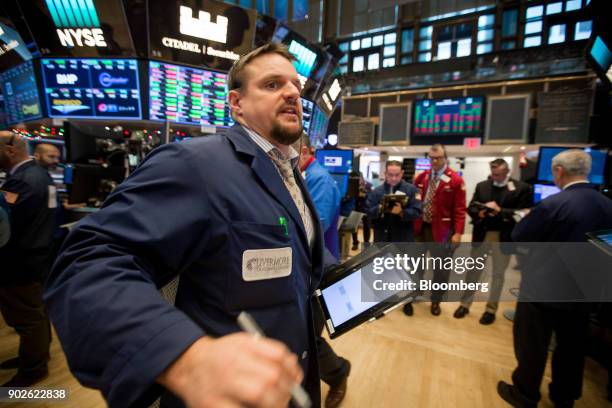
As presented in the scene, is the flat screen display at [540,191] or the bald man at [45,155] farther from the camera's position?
the flat screen display at [540,191]

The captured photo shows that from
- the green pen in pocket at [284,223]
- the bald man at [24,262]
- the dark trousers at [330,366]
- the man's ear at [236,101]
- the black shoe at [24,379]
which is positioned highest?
the man's ear at [236,101]

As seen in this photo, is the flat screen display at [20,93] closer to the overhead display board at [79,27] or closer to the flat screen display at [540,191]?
the overhead display board at [79,27]

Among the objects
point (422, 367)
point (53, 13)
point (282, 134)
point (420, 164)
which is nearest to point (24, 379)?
point (282, 134)

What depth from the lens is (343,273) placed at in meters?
1.18

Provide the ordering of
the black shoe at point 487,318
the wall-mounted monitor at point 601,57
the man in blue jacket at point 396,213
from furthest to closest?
the man in blue jacket at point 396,213, the black shoe at point 487,318, the wall-mounted monitor at point 601,57

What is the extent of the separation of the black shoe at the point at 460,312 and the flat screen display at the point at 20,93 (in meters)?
6.03

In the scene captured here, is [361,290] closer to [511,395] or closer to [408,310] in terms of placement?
[511,395]

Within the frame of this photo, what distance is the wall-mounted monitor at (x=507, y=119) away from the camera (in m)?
7.16

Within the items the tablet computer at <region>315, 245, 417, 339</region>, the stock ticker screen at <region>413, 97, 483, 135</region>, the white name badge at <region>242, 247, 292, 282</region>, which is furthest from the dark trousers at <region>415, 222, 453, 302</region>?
the stock ticker screen at <region>413, 97, 483, 135</region>

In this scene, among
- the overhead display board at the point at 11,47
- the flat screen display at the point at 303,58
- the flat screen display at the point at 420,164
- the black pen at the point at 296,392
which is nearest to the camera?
the black pen at the point at 296,392

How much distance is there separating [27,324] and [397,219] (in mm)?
3639

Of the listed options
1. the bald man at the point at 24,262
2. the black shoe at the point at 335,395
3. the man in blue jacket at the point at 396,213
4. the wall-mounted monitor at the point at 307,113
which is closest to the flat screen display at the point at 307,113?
the wall-mounted monitor at the point at 307,113

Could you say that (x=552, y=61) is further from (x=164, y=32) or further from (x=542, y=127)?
(x=164, y=32)

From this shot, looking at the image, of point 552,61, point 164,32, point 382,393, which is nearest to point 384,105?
point 552,61
